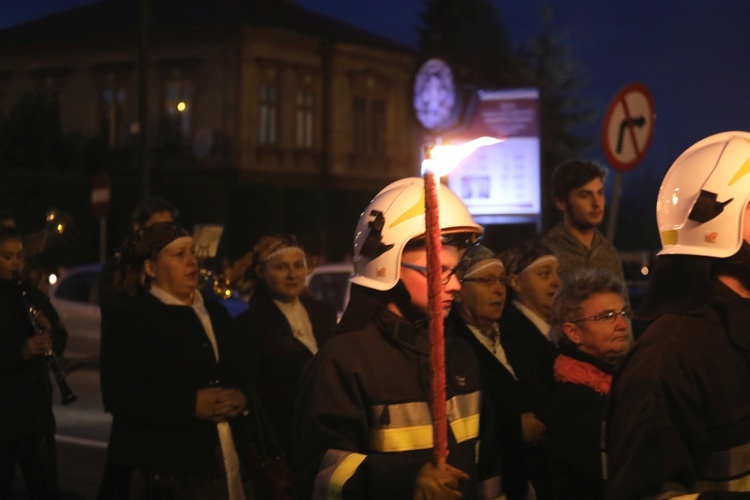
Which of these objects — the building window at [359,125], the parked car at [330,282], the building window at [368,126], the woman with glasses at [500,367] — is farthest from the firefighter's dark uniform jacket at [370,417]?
the building window at [359,125]

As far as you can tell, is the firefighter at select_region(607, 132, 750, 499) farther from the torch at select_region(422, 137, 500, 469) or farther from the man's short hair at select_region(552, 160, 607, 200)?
the man's short hair at select_region(552, 160, 607, 200)

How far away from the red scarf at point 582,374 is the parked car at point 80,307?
477 inches

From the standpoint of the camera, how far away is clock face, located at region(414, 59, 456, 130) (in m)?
11.5

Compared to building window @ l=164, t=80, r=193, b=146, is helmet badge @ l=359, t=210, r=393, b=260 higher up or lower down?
lower down

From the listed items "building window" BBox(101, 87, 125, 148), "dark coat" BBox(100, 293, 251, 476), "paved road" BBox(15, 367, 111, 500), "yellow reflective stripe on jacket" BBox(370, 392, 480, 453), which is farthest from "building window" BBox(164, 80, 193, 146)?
"yellow reflective stripe on jacket" BBox(370, 392, 480, 453)

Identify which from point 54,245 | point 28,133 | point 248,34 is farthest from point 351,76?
point 54,245

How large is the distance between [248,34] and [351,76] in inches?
228

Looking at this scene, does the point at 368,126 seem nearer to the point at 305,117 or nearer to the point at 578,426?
the point at 305,117

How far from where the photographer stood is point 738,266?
309 centimetres

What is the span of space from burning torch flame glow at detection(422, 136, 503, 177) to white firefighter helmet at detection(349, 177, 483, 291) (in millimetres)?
382

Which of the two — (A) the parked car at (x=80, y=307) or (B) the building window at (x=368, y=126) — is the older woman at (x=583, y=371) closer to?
(A) the parked car at (x=80, y=307)

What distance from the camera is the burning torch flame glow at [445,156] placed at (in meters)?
3.30

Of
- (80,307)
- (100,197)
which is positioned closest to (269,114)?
(100,197)

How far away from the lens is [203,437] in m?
5.67
